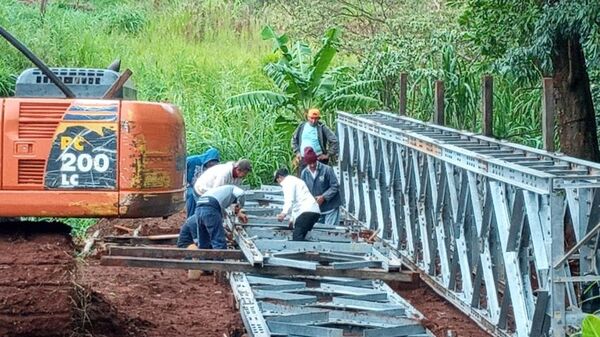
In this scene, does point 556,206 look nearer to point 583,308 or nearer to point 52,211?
point 583,308

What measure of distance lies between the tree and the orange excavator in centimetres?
546

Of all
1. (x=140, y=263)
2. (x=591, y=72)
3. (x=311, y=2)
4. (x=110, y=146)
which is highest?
(x=311, y=2)

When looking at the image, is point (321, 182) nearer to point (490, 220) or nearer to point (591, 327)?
point (490, 220)

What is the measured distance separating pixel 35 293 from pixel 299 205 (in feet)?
17.2

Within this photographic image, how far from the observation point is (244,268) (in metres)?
9.95

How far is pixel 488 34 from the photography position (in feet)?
44.9

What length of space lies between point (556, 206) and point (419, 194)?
409 cm

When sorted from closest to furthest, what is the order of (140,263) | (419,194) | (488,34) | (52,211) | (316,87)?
(52,211)
(140,263)
(419,194)
(488,34)
(316,87)

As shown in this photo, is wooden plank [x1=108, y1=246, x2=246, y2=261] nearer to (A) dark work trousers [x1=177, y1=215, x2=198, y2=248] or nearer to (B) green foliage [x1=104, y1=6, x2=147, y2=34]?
(A) dark work trousers [x1=177, y1=215, x2=198, y2=248]

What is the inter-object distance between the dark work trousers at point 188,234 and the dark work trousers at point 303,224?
1.10 metres

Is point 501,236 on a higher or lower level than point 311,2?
lower

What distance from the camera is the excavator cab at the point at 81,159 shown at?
23.9ft

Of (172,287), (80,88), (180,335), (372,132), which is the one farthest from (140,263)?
(372,132)

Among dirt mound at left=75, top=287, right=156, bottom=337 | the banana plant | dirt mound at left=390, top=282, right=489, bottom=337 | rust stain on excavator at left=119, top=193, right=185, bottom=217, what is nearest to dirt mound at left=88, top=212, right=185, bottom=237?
the banana plant
